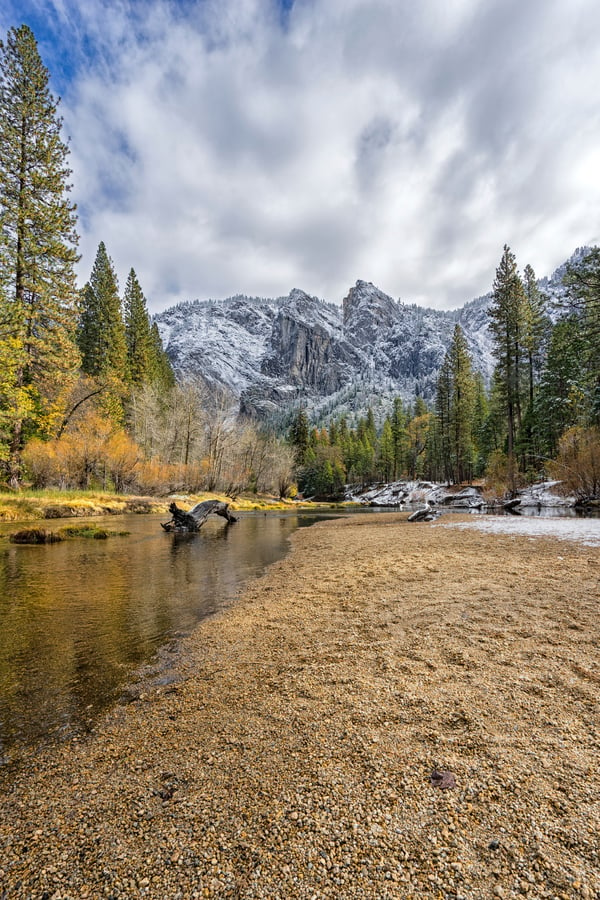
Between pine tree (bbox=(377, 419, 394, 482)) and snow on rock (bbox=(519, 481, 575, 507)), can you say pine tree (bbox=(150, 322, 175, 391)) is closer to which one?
snow on rock (bbox=(519, 481, 575, 507))

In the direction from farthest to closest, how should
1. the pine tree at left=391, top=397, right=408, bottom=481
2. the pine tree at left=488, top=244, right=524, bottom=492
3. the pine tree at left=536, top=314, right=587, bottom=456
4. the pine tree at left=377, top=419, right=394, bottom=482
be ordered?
the pine tree at left=377, top=419, right=394, bottom=482 → the pine tree at left=391, top=397, right=408, bottom=481 → the pine tree at left=536, top=314, right=587, bottom=456 → the pine tree at left=488, top=244, right=524, bottom=492

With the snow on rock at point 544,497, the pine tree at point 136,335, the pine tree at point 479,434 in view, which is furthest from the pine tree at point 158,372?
the pine tree at point 479,434

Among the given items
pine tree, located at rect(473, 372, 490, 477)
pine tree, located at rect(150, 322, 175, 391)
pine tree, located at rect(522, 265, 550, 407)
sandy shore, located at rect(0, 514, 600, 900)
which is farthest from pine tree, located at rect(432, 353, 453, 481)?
sandy shore, located at rect(0, 514, 600, 900)

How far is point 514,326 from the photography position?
2844 centimetres

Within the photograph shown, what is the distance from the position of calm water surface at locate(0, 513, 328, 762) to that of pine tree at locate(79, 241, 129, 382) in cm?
3230

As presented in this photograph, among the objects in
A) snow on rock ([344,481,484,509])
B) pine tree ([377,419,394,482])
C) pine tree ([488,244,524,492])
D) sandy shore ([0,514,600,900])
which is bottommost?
snow on rock ([344,481,484,509])

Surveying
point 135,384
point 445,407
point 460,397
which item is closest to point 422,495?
point 445,407

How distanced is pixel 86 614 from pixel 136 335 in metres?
45.2

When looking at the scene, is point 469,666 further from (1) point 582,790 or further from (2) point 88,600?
(2) point 88,600

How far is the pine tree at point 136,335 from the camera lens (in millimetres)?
43125

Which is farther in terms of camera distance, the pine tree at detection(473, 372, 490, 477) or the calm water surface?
the pine tree at detection(473, 372, 490, 477)

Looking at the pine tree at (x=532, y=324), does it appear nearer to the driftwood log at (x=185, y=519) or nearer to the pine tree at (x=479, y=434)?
the pine tree at (x=479, y=434)

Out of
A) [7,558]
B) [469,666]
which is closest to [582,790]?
[469,666]

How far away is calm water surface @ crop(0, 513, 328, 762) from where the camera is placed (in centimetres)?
297
